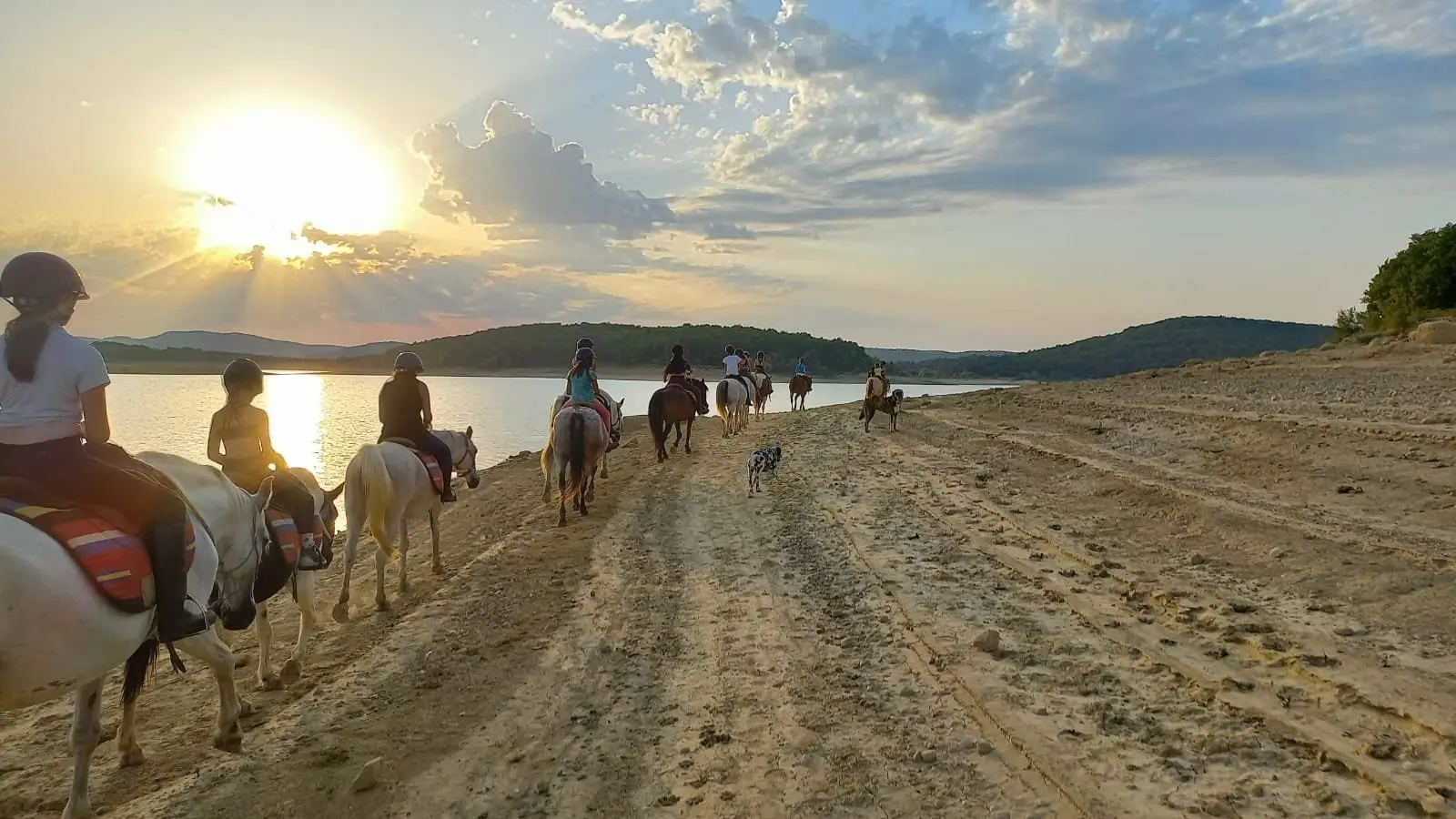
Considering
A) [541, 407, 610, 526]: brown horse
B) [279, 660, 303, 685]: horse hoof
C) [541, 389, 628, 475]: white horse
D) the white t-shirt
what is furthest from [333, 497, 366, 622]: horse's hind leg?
[541, 389, 628, 475]: white horse

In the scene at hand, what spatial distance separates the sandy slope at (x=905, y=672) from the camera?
4195 millimetres

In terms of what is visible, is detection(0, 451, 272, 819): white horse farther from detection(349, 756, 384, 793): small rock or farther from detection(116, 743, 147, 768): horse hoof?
detection(349, 756, 384, 793): small rock

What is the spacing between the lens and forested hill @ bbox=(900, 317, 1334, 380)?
283ft

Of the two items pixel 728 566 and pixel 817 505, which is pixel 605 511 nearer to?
pixel 817 505

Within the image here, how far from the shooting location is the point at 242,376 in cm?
699

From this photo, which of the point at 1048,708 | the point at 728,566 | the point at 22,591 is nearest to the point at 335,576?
the point at 728,566

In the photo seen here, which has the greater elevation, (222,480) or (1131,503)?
(222,480)

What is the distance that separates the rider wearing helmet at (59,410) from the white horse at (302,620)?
214cm

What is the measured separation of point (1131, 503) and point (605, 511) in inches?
290

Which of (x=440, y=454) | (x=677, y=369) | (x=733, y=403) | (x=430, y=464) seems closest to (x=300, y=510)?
(x=430, y=464)

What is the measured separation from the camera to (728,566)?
896cm

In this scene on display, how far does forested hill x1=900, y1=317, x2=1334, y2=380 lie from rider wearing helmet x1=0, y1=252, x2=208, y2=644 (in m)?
85.2

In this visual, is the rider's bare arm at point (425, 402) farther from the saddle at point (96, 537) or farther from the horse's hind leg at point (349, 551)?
the saddle at point (96, 537)

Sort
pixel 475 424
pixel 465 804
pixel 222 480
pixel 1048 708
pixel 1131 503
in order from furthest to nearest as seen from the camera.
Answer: pixel 475 424 → pixel 1131 503 → pixel 222 480 → pixel 1048 708 → pixel 465 804
